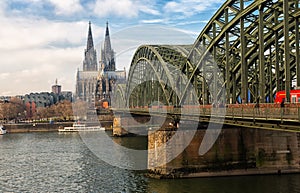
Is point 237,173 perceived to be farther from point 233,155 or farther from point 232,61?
point 232,61

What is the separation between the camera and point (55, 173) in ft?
146

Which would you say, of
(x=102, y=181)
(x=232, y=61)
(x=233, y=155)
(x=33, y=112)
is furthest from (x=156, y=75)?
(x=33, y=112)

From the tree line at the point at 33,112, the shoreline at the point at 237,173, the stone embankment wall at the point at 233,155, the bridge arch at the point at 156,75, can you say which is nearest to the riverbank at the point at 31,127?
the bridge arch at the point at 156,75

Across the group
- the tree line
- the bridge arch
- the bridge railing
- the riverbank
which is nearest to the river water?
the bridge railing

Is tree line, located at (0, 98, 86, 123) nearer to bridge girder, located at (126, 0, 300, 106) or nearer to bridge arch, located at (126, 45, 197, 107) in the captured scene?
bridge arch, located at (126, 45, 197, 107)

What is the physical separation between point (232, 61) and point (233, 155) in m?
9.70

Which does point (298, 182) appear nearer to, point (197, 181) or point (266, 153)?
point (266, 153)

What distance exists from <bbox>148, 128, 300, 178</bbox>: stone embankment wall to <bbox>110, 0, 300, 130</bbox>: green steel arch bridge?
12.5 ft

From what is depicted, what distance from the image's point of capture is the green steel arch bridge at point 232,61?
3111 centimetres

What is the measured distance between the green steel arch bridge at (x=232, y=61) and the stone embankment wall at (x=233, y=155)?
12.5 feet

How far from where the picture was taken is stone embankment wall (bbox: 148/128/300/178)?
125 ft

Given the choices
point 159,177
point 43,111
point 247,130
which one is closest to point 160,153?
point 159,177

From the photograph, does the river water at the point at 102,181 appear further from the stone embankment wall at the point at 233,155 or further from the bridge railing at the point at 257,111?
the bridge railing at the point at 257,111

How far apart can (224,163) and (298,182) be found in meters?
6.44
